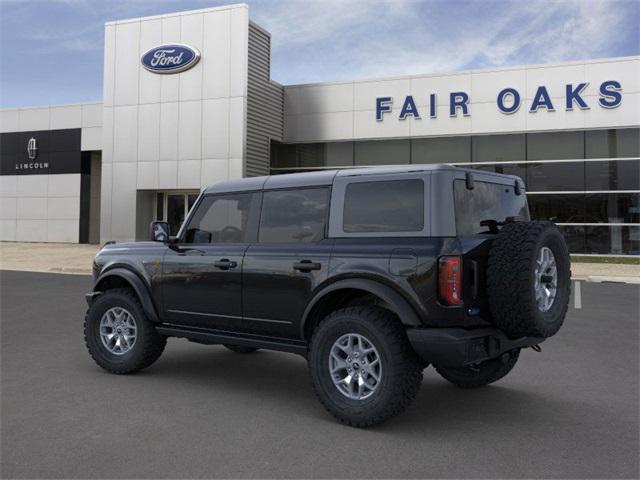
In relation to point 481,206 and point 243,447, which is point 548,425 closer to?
point 481,206

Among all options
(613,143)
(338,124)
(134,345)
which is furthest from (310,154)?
(134,345)

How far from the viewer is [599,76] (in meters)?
22.2

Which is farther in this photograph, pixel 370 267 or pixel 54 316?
pixel 54 316

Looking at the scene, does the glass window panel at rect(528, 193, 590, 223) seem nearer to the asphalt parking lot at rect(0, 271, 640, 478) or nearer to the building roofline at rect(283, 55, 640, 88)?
the building roofline at rect(283, 55, 640, 88)

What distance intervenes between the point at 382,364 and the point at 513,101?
20793mm

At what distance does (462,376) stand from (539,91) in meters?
19.6

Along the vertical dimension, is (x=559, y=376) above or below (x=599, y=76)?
below

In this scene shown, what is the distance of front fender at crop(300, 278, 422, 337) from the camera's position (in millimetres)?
4332

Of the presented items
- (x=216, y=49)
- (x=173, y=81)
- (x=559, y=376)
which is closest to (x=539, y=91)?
(x=216, y=49)

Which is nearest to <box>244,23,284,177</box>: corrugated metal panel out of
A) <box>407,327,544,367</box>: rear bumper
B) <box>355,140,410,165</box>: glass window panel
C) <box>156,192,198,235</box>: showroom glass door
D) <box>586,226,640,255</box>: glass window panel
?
<box>156,192,198,235</box>: showroom glass door

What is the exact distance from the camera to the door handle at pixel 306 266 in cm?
482

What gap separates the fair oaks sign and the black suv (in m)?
18.8

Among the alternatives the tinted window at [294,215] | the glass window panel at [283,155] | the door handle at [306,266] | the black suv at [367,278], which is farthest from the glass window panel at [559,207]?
the door handle at [306,266]

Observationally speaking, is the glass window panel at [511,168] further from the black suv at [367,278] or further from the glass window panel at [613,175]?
the black suv at [367,278]
